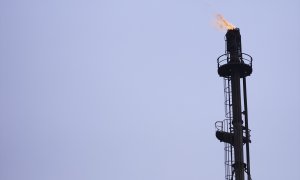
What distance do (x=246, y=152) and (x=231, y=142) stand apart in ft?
3.67

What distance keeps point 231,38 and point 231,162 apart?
8.20 metres

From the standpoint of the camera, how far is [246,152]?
3453cm

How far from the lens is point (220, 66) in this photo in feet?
118

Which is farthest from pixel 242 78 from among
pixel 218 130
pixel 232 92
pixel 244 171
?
pixel 244 171

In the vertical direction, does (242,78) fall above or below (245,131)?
above

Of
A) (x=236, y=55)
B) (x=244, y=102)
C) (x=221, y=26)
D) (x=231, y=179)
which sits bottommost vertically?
(x=231, y=179)

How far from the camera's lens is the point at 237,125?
34656mm

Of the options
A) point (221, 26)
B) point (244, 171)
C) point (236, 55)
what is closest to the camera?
point (244, 171)

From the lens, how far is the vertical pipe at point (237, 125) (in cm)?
3369

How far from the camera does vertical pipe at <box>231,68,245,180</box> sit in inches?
1326

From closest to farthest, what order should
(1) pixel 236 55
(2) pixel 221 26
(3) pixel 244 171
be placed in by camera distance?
(3) pixel 244 171
(1) pixel 236 55
(2) pixel 221 26

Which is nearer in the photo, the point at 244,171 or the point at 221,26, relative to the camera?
the point at 244,171

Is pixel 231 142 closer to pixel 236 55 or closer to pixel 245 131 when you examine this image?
pixel 245 131

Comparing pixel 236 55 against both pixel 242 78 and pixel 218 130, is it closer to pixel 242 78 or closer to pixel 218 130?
pixel 242 78
